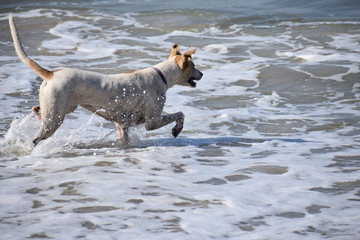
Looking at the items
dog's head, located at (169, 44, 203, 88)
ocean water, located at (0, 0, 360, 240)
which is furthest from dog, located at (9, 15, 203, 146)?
ocean water, located at (0, 0, 360, 240)

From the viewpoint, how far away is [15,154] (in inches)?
287

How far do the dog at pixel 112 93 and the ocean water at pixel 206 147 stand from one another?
39 cm

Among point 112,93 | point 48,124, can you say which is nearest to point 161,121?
point 112,93

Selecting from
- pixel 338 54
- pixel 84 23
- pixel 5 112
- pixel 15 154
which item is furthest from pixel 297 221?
pixel 84 23

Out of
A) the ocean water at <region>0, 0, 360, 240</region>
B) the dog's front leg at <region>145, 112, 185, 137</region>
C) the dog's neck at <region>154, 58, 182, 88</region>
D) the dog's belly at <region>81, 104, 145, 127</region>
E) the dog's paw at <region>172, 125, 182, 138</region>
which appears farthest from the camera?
the dog's paw at <region>172, 125, 182, 138</region>

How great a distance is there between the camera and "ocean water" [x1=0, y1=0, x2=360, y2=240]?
5.06m

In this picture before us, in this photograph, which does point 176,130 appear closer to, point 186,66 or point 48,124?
point 186,66

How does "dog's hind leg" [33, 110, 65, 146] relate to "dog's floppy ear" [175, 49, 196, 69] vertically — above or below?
below

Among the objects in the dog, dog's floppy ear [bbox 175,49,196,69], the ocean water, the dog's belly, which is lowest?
the ocean water

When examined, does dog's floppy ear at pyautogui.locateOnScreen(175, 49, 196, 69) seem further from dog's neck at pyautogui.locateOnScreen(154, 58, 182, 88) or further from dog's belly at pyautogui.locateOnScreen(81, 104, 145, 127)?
dog's belly at pyautogui.locateOnScreen(81, 104, 145, 127)

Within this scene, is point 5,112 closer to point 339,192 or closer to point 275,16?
point 339,192

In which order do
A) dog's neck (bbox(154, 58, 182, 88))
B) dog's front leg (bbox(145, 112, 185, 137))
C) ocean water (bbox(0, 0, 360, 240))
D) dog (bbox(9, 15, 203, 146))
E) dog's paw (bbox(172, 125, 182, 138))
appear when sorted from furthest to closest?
dog's paw (bbox(172, 125, 182, 138)), dog's neck (bbox(154, 58, 182, 88)), dog's front leg (bbox(145, 112, 185, 137)), dog (bbox(9, 15, 203, 146)), ocean water (bbox(0, 0, 360, 240))

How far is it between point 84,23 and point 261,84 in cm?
866

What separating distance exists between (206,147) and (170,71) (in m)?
1.13
